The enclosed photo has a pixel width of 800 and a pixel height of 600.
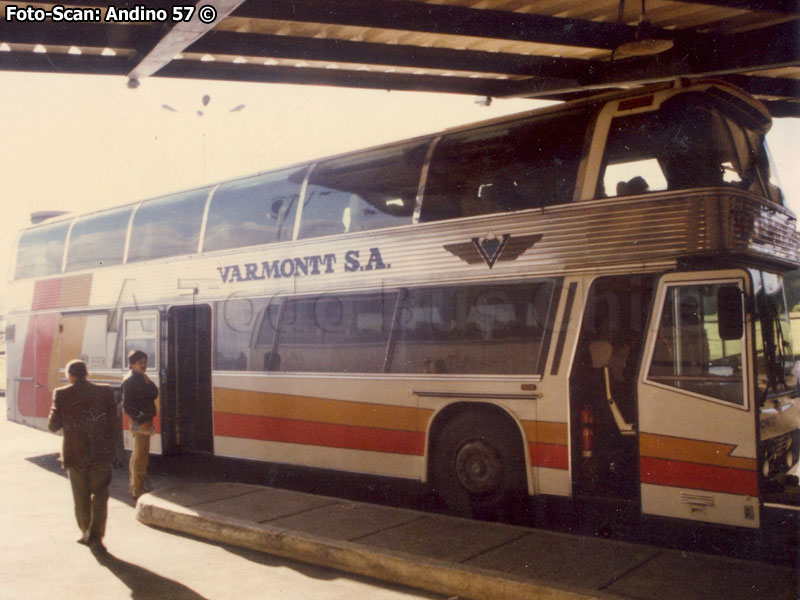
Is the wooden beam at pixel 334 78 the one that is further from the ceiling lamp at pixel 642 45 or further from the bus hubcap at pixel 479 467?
the bus hubcap at pixel 479 467

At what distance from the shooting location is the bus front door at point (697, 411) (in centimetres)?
630

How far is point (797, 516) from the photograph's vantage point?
7891mm

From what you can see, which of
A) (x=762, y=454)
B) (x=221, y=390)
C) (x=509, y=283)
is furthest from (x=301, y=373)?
(x=762, y=454)

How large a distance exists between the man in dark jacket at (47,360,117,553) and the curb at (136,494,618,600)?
80cm

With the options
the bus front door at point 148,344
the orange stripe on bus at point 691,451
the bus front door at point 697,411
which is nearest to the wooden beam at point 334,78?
the bus front door at point 148,344

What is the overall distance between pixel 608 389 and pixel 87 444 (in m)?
4.95

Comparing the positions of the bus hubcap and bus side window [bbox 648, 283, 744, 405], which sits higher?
bus side window [bbox 648, 283, 744, 405]

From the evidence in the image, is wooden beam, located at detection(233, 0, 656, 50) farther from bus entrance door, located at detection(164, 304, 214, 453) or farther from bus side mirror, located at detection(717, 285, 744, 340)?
bus entrance door, located at detection(164, 304, 214, 453)

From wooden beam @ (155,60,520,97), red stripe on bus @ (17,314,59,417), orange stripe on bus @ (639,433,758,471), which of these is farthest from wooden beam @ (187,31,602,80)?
red stripe on bus @ (17,314,59,417)

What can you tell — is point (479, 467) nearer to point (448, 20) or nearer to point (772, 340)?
point (772, 340)

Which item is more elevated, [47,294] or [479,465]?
[47,294]

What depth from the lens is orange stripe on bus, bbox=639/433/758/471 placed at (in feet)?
20.6

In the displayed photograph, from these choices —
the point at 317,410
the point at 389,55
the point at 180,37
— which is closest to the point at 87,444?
the point at 317,410

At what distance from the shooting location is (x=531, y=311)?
7.63m
